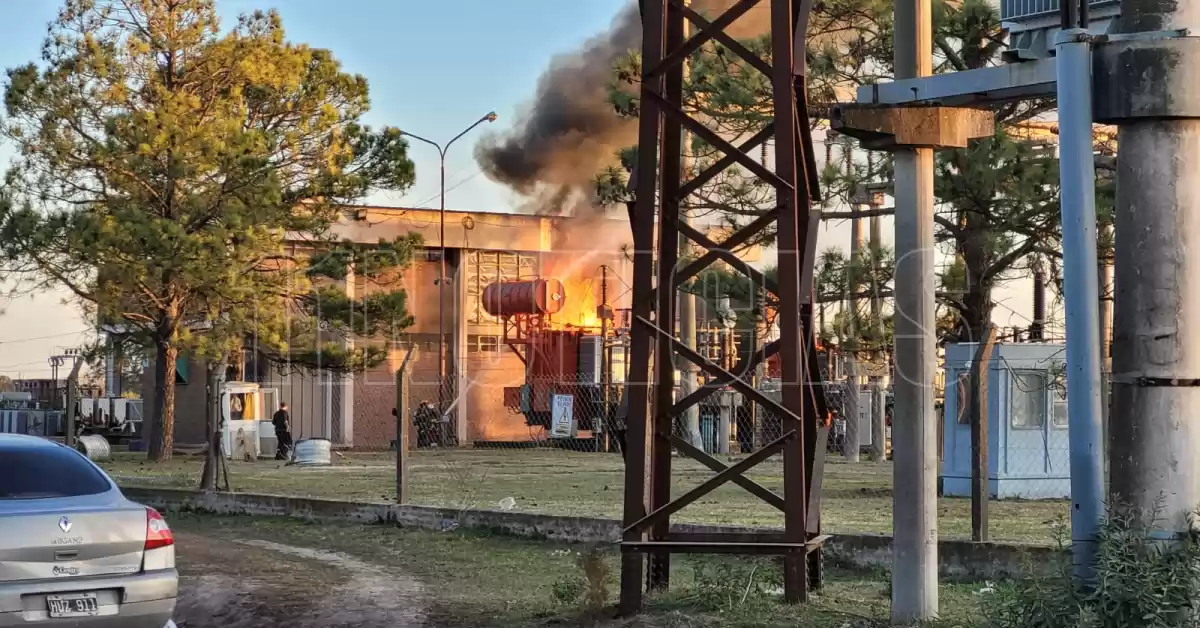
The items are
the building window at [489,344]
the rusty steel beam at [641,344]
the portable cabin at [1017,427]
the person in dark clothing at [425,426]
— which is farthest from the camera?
the building window at [489,344]

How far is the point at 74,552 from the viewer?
8.46 meters

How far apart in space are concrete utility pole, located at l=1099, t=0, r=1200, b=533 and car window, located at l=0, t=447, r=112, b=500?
5.89 meters

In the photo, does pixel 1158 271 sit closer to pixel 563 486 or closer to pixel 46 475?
pixel 46 475

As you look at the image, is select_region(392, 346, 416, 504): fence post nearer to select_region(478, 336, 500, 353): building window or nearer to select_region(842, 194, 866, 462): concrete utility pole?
select_region(842, 194, 866, 462): concrete utility pole

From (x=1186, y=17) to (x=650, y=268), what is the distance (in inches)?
146

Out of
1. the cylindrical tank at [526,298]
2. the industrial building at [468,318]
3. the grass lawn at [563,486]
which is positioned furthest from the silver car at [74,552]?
the cylindrical tank at [526,298]

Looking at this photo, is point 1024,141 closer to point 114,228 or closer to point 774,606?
point 774,606

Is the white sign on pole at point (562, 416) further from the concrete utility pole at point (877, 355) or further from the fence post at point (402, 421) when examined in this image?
the fence post at point (402, 421)

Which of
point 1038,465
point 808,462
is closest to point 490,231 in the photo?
point 1038,465

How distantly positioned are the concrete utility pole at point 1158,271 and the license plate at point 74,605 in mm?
5488

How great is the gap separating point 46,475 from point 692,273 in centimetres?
429

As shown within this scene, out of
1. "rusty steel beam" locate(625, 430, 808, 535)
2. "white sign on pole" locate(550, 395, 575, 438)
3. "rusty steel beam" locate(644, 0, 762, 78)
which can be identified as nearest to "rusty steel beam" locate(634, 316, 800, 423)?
"rusty steel beam" locate(625, 430, 808, 535)

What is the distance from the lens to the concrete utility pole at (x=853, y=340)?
889 inches

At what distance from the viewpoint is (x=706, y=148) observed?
22.8 m
